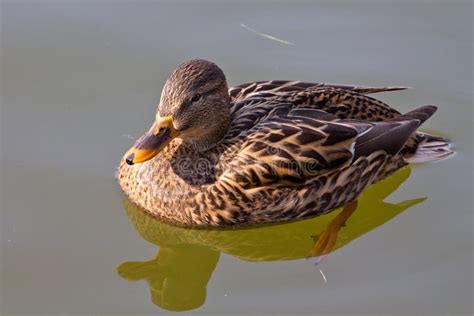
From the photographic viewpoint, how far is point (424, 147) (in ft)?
28.0

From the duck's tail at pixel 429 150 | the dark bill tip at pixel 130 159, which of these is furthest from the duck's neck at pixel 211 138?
the duck's tail at pixel 429 150

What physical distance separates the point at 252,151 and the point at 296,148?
0.37 metres

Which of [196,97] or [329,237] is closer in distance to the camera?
[196,97]

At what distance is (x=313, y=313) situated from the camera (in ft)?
23.0

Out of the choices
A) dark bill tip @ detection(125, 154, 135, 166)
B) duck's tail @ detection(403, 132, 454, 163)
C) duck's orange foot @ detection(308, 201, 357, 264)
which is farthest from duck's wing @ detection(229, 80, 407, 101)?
dark bill tip @ detection(125, 154, 135, 166)

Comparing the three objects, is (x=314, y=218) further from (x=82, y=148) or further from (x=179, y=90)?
(x=82, y=148)

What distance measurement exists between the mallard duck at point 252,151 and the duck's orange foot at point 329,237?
0.10 metres

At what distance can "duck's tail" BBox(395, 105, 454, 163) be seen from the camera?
839 centimetres

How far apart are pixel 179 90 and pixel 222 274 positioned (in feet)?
5.06

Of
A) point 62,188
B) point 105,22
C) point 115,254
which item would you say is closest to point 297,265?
point 115,254

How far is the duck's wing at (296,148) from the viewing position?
759cm

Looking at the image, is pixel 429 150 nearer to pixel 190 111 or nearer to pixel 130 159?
pixel 190 111

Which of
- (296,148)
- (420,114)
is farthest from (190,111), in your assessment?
(420,114)

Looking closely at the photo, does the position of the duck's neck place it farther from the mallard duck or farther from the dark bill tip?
the dark bill tip
